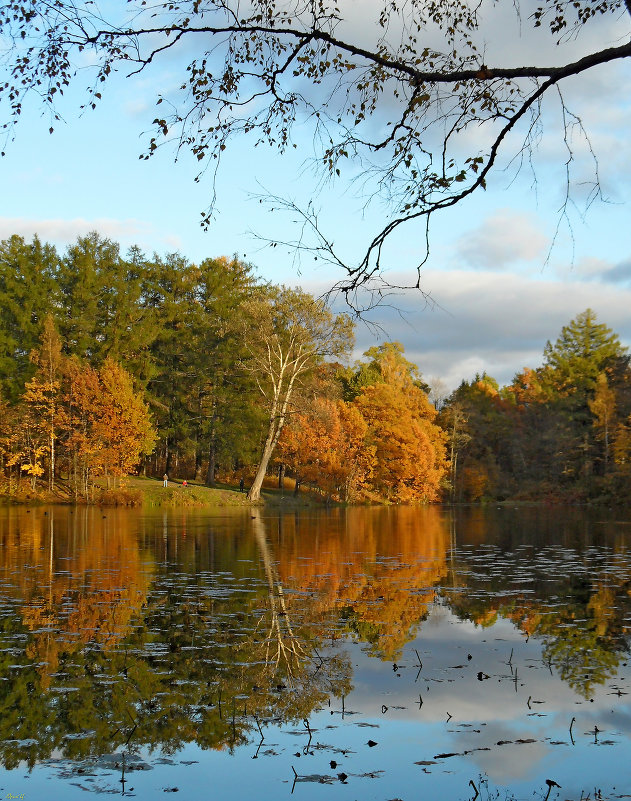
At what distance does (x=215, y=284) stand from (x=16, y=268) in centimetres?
1574

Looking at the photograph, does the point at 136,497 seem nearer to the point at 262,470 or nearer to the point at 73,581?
the point at 262,470

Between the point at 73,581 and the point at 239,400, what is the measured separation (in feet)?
157

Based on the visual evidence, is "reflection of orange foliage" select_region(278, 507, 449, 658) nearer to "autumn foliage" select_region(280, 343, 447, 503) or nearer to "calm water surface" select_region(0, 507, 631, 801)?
"calm water surface" select_region(0, 507, 631, 801)

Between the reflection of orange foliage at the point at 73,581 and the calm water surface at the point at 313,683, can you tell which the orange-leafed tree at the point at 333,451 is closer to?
the reflection of orange foliage at the point at 73,581

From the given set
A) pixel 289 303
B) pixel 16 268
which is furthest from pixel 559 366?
pixel 16 268

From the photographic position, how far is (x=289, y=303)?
165 feet

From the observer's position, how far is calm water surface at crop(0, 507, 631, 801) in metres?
5.47

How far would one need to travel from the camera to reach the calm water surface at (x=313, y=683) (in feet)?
18.0

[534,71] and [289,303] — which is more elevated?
[289,303]

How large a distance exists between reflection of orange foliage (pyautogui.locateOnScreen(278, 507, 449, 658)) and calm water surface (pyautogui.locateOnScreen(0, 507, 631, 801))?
94 millimetres

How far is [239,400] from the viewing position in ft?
204

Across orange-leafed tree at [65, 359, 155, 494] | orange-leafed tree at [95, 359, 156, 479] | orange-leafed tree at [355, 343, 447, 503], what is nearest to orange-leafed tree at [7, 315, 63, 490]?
orange-leafed tree at [65, 359, 155, 494]

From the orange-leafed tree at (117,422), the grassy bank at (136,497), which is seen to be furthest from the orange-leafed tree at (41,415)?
the orange-leafed tree at (117,422)

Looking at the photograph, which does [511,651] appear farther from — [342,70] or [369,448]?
[369,448]
